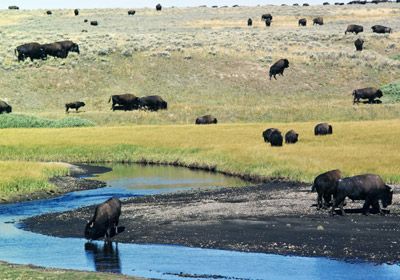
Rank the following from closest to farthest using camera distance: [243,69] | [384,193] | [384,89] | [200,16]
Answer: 1. [384,193]
2. [384,89]
3. [243,69]
4. [200,16]

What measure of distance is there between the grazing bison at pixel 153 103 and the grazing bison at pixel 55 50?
20.0 meters

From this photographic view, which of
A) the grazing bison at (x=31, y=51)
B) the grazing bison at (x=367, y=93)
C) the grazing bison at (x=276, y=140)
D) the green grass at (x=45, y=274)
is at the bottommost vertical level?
the grazing bison at (x=367, y=93)

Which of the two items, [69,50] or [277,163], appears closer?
[277,163]

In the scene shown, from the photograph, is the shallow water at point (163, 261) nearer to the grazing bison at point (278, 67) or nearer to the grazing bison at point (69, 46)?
the grazing bison at point (278, 67)

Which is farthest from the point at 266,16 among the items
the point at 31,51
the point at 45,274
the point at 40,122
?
the point at 45,274

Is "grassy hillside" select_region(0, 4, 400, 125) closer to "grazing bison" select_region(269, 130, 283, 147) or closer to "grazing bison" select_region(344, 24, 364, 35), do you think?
"grazing bison" select_region(344, 24, 364, 35)

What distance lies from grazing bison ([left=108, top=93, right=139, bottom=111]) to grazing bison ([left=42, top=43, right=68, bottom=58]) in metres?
18.4

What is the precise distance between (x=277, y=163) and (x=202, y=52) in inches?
2025

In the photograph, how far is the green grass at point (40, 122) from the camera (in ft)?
222

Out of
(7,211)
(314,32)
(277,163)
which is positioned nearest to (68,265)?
(7,211)

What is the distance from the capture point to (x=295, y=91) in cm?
8269

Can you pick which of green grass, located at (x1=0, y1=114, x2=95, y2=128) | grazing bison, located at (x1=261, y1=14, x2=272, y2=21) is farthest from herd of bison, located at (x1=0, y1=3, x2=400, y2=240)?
grazing bison, located at (x1=261, y1=14, x2=272, y2=21)

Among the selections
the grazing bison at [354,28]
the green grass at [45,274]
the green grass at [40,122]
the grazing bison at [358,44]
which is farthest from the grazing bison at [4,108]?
the green grass at [45,274]

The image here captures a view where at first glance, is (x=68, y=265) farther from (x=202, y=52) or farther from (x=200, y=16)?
(x=200, y=16)
